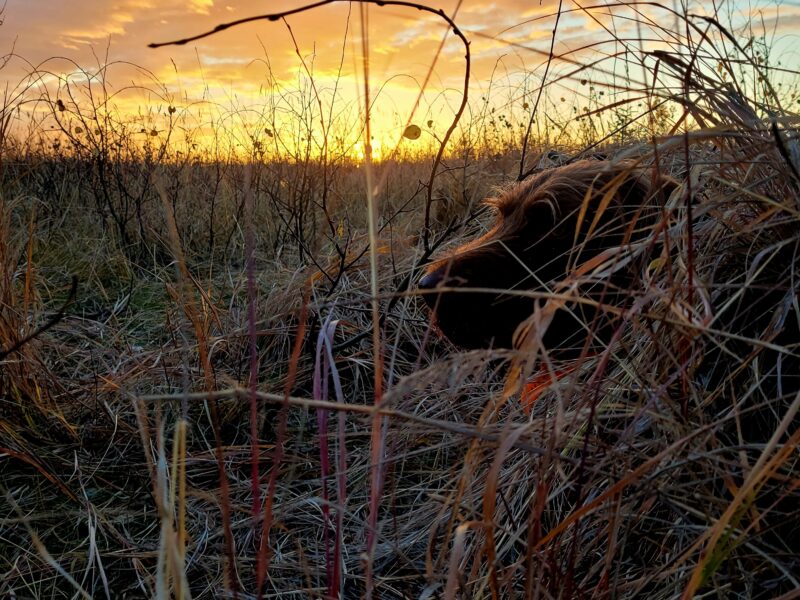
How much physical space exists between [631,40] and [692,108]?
0.30m

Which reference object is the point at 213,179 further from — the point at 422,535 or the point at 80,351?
the point at 422,535

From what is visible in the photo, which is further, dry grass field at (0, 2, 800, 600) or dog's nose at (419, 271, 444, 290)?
dog's nose at (419, 271, 444, 290)

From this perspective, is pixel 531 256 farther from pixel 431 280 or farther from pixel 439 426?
pixel 439 426

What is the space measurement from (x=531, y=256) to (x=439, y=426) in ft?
5.46

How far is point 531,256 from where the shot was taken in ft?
7.50

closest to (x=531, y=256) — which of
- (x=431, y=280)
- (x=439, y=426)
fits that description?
(x=431, y=280)

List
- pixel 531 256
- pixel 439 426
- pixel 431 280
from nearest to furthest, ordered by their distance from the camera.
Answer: pixel 439 426 → pixel 431 280 → pixel 531 256

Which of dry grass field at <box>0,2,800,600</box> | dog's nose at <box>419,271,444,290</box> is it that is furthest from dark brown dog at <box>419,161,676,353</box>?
dry grass field at <box>0,2,800,600</box>

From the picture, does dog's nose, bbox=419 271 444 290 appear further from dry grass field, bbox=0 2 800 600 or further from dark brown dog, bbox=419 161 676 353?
dry grass field, bbox=0 2 800 600

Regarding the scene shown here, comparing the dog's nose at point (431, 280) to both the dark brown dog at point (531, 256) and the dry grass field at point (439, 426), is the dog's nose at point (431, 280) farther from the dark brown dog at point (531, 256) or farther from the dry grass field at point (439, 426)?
the dry grass field at point (439, 426)

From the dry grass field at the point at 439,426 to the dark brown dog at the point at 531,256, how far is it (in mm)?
165

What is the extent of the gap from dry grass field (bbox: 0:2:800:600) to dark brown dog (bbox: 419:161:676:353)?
17 centimetres

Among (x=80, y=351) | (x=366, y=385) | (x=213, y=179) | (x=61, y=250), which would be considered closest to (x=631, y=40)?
(x=366, y=385)

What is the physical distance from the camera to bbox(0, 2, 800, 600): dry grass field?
89 cm
